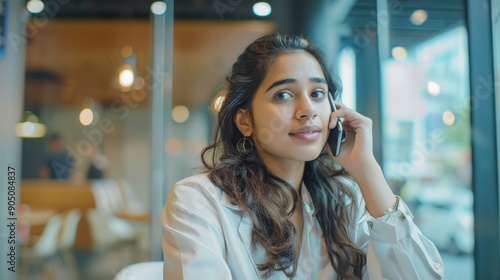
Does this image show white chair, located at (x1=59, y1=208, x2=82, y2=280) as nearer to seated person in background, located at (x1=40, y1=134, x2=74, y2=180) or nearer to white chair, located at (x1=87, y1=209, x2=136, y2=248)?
white chair, located at (x1=87, y1=209, x2=136, y2=248)

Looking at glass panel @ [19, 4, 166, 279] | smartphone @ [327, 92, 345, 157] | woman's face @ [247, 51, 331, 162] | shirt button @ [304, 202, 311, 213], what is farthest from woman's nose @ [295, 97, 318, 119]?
glass panel @ [19, 4, 166, 279]

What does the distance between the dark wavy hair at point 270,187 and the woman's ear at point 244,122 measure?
2 centimetres

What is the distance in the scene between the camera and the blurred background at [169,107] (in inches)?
100

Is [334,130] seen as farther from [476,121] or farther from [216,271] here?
[476,121]

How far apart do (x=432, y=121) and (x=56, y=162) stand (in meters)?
3.09

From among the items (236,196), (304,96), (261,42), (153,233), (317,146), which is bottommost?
(153,233)

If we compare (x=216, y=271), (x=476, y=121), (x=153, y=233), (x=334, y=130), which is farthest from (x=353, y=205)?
(x=153, y=233)

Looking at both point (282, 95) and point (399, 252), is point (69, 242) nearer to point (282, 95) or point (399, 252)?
point (282, 95)

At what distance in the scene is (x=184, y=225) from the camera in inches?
44.7

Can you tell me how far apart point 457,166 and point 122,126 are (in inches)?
108

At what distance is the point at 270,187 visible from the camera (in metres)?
1.37

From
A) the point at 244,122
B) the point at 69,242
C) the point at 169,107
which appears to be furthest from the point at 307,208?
the point at 69,242

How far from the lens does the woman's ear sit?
143 centimetres

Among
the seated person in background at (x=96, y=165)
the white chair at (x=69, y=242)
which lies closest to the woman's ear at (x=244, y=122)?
the seated person in background at (x=96, y=165)
